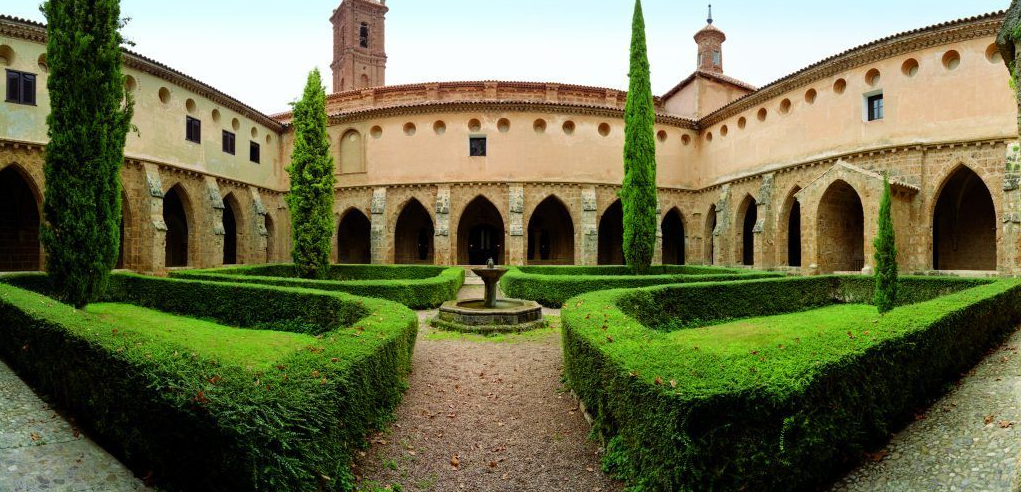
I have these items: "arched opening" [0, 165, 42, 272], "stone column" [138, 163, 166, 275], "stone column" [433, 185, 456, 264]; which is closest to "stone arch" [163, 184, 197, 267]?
"arched opening" [0, 165, 42, 272]

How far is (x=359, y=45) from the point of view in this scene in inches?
1594

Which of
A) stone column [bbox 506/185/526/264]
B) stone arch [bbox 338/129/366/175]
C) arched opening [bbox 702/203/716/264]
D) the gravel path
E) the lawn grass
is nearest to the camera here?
the gravel path

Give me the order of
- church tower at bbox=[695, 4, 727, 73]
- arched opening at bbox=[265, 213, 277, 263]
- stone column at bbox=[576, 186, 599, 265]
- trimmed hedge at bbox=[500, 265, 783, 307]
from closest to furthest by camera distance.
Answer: trimmed hedge at bbox=[500, 265, 783, 307] < stone column at bbox=[576, 186, 599, 265] < arched opening at bbox=[265, 213, 277, 263] < church tower at bbox=[695, 4, 727, 73]

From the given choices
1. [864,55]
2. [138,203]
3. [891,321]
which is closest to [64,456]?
[891,321]

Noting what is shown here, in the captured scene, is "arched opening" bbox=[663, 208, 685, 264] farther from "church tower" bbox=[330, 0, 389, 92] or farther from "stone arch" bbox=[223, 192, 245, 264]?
"church tower" bbox=[330, 0, 389, 92]

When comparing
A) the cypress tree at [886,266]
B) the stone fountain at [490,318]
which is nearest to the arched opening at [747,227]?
the cypress tree at [886,266]

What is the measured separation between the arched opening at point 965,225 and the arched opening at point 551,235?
15752 millimetres

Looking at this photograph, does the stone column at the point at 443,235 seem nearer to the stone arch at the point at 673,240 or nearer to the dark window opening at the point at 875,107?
the stone arch at the point at 673,240

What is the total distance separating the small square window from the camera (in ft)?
74.4

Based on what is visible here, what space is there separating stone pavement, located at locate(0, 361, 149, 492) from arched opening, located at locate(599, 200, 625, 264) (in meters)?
24.8

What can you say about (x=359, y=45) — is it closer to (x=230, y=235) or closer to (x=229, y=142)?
(x=229, y=142)

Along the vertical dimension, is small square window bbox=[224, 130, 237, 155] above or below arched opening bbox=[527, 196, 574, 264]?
above

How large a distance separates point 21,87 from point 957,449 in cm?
2375

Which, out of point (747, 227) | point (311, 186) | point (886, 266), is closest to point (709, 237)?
point (747, 227)
